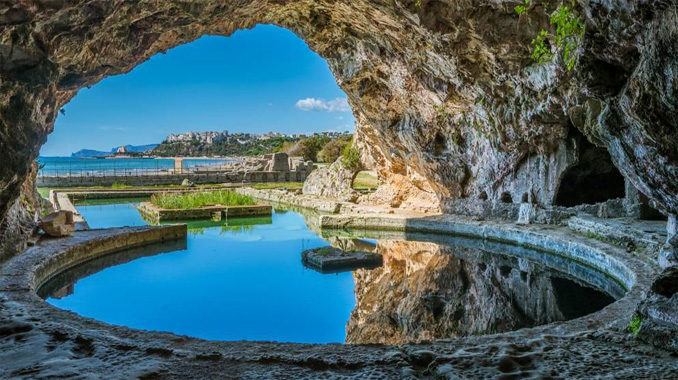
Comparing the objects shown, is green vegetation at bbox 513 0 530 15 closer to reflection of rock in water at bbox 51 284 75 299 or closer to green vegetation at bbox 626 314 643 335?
green vegetation at bbox 626 314 643 335

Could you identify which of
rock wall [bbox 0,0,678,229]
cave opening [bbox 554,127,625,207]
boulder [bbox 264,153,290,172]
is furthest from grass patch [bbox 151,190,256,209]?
boulder [bbox 264,153,290,172]

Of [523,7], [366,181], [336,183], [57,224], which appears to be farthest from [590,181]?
[366,181]

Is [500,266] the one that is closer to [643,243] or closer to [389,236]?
[643,243]

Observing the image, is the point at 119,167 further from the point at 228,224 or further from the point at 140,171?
the point at 228,224

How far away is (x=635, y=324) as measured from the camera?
5020 mm

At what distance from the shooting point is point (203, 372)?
424 centimetres

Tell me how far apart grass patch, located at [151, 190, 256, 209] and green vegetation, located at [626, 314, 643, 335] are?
1774 centimetres

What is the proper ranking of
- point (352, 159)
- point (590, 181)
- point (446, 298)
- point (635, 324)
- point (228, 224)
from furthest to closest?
1. point (352, 159)
2. point (228, 224)
3. point (590, 181)
4. point (446, 298)
5. point (635, 324)

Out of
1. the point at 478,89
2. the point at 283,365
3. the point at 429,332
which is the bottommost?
the point at 429,332

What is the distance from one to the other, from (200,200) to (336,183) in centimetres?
797

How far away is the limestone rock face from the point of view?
2595cm

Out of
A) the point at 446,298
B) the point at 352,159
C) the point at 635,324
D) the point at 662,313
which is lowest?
the point at 446,298

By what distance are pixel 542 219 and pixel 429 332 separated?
350 inches

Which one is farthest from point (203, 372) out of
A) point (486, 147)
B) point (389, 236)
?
point (486, 147)
